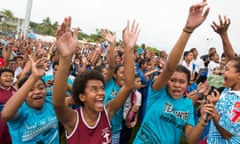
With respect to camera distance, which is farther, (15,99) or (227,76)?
(227,76)

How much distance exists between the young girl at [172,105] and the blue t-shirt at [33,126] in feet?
2.85

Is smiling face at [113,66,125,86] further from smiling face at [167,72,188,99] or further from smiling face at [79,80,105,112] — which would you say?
smiling face at [79,80,105,112]

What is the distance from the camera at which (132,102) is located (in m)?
4.92

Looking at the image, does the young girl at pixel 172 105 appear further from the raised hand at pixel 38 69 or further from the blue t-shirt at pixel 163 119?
the raised hand at pixel 38 69

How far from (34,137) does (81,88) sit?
2.29 ft

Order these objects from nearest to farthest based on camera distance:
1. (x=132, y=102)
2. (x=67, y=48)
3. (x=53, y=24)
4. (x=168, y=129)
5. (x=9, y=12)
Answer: (x=67, y=48), (x=168, y=129), (x=132, y=102), (x=9, y=12), (x=53, y=24)

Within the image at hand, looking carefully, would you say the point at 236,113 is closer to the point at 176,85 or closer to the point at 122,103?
the point at 176,85

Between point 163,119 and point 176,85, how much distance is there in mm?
354

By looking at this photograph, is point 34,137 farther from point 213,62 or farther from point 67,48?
point 213,62

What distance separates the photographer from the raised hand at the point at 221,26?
3.37m

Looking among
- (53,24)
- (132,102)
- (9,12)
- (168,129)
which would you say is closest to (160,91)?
(168,129)

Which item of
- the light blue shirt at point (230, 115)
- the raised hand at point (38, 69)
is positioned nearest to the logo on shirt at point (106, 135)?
the raised hand at point (38, 69)

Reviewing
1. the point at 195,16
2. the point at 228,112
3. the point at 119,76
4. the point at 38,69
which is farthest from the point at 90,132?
the point at 119,76

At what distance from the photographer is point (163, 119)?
2.74 metres
